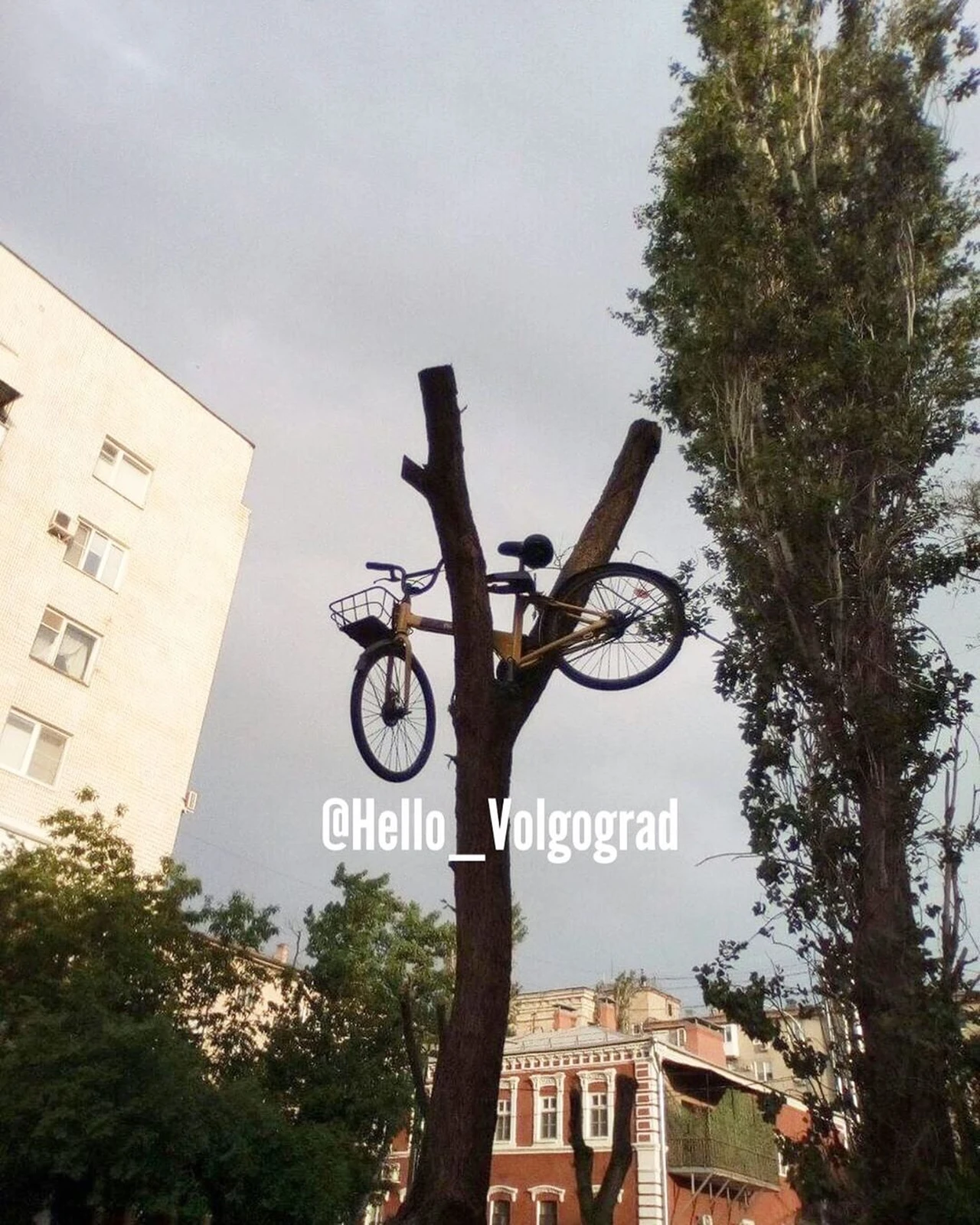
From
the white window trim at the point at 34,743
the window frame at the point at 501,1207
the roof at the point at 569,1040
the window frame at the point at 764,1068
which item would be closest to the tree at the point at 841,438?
the white window trim at the point at 34,743

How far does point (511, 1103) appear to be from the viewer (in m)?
32.5

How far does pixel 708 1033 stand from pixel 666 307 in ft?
109

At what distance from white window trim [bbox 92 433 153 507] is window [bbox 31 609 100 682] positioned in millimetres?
3739

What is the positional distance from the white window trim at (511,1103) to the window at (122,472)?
21.2 metres

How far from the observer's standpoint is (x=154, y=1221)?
17.9m

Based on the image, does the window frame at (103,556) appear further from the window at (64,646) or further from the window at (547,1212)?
the window at (547,1212)

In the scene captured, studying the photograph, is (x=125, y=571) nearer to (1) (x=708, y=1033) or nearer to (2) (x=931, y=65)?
(2) (x=931, y=65)

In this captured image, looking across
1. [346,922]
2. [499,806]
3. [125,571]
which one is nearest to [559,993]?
[346,922]

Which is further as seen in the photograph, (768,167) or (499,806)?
(768,167)

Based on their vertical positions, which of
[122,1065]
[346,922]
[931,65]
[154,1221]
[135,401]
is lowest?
[154,1221]

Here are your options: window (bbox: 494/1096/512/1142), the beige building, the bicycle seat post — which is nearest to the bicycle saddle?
the bicycle seat post

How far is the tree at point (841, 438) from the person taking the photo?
7.74m

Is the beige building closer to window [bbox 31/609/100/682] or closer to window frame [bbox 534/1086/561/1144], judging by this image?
window [bbox 31/609/100/682]

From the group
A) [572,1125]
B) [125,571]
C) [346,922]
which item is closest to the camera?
[572,1125]
